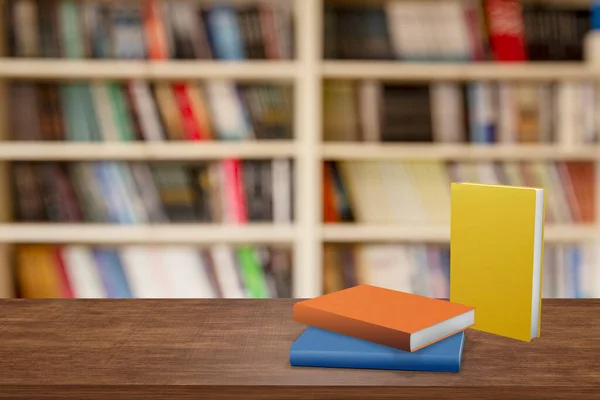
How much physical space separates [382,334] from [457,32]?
1669 millimetres

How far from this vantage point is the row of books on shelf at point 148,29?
2166mm

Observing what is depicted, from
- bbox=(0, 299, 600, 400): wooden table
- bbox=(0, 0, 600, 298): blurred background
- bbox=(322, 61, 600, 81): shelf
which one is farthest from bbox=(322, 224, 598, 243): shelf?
bbox=(0, 299, 600, 400): wooden table

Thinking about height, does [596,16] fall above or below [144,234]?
above

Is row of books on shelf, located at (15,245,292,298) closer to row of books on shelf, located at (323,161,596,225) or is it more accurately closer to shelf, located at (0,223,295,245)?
shelf, located at (0,223,295,245)

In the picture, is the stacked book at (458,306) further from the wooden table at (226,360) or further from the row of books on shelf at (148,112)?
the row of books on shelf at (148,112)

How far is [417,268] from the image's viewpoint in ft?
7.48

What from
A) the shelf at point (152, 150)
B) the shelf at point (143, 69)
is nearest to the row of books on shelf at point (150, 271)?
the shelf at point (152, 150)

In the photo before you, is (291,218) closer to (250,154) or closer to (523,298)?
(250,154)

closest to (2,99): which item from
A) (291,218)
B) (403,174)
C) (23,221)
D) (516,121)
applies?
(23,221)

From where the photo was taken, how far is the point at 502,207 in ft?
2.77

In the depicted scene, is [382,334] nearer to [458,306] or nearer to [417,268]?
[458,306]

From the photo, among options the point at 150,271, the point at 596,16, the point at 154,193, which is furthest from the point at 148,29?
the point at 596,16

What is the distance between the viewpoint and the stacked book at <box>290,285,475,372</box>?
72 cm

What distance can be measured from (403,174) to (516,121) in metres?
0.44
